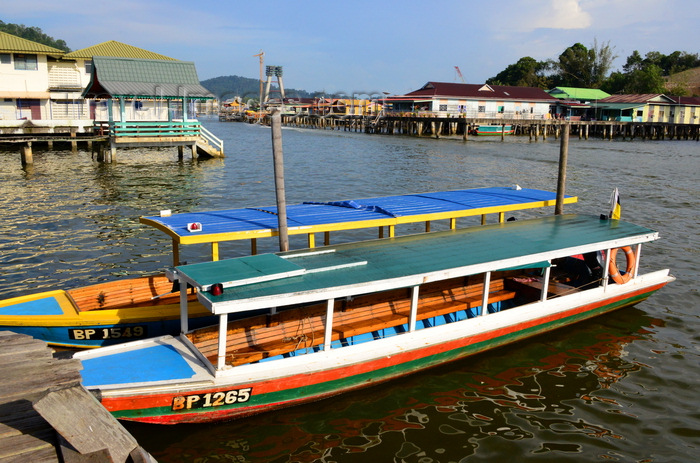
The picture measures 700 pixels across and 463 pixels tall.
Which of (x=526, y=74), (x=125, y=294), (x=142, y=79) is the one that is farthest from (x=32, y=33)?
(x=125, y=294)

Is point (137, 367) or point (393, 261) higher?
point (393, 261)

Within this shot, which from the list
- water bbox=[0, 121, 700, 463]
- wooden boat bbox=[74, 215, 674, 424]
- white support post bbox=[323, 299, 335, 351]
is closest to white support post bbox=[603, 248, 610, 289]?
wooden boat bbox=[74, 215, 674, 424]

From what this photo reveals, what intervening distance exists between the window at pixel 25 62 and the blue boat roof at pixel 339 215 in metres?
41.2

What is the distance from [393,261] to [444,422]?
2.80m

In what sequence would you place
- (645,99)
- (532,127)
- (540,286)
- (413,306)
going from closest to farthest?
(413,306), (540,286), (532,127), (645,99)

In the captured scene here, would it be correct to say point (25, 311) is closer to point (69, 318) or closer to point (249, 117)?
point (69, 318)

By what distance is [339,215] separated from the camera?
12.1 metres

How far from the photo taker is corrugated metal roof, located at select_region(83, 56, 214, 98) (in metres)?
34.1

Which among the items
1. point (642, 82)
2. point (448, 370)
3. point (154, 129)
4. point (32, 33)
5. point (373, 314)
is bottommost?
point (448, 370)

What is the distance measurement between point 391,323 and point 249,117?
412ft

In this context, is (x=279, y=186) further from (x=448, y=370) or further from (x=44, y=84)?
(x=44, y=84)

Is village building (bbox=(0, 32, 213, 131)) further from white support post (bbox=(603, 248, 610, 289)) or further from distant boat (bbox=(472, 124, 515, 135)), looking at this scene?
distant boat (bbox=(472, 124, 515, 135))

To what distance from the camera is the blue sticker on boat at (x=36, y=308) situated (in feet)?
32.3

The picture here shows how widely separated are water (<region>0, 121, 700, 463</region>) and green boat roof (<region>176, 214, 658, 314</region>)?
6.71 ft
